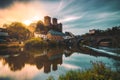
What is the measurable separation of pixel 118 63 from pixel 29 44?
13781 mm

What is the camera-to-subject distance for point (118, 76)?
11.0 ft

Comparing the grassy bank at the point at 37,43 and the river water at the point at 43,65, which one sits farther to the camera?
the grassy bank at the point at 37,43

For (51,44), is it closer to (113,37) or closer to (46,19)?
(113,37)

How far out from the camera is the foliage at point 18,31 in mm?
21663

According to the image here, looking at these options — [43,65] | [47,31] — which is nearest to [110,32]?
[43,65]

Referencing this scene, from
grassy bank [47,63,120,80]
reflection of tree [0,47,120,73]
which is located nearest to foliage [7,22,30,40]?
reflection of tree [0,47,120,73]

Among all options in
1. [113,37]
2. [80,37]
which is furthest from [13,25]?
[113,37]

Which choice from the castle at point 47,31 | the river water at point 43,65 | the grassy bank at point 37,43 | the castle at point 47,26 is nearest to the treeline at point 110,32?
the grassy bank at point 37,43

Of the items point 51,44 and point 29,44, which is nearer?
point 29,44

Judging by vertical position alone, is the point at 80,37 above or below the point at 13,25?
below

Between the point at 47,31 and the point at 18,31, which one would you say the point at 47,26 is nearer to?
the point at 47,31

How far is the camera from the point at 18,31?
2280cm

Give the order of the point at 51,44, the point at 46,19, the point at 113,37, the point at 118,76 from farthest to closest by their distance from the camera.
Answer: the point at 46,19
the point at 51,44
the point at 113,37
the point at 118,76

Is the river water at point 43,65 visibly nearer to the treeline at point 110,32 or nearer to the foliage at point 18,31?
the treeline at point 110,32
